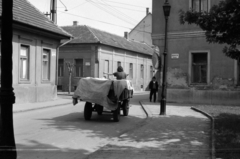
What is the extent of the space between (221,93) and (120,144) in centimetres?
1188

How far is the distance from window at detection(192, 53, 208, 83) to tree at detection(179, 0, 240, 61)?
876 cm

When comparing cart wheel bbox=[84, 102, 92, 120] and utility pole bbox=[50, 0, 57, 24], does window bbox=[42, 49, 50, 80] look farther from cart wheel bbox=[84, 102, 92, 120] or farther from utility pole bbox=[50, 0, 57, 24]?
cart wheel bbox=[84, 102, 92, 120]

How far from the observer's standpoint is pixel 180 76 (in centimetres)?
1822

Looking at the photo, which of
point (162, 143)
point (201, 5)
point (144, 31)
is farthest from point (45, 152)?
point (144, 31)

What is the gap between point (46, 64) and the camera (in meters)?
19.7

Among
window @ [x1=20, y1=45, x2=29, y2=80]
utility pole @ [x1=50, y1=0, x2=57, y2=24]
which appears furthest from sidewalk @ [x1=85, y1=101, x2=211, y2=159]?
utility pole @ [x1=50, y1=0, x2=57, y2=24]

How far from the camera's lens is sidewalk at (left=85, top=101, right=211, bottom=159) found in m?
5.95

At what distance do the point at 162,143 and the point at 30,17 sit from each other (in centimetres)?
1377

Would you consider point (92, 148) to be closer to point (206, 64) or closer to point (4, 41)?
point (4, 41)

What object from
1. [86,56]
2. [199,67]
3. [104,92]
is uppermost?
[86,56]

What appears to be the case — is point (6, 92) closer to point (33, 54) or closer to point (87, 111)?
point (87, 111)

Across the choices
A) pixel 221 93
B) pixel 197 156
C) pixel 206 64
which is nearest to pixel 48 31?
pixel 206 64

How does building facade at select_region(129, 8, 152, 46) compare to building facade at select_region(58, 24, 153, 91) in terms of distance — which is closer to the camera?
building facade at select_region(58, 24, 153, 91)

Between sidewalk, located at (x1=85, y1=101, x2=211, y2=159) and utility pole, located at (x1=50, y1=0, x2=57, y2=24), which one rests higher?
utility pole, located at (x1=50, y1=0, x2=57, y2=24)
